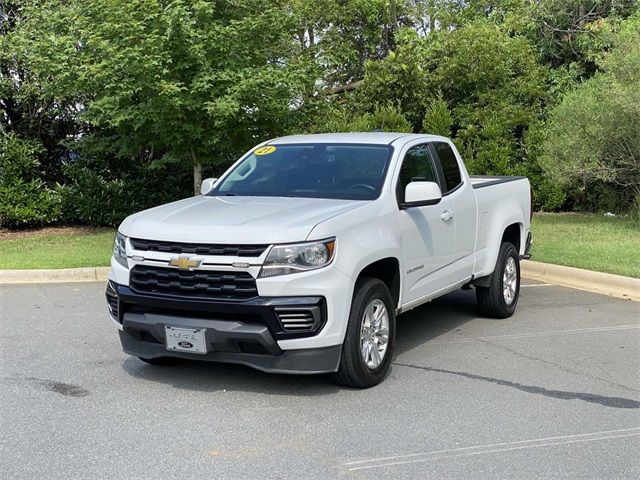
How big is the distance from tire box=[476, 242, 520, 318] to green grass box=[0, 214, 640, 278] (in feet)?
7.16

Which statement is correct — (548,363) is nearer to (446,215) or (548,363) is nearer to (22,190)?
(446,215)

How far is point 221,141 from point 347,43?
51.9 feet

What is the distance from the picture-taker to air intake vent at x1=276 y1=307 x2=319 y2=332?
4.98 m

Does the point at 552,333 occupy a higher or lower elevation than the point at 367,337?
lower

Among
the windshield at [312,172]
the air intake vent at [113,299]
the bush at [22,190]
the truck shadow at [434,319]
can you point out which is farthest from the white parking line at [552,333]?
the bush at [22,190]

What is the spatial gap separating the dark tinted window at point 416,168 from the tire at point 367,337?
0.96 metres

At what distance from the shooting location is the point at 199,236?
509 cm

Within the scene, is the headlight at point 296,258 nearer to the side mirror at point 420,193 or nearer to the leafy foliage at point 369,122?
the side mirror at point 420,193

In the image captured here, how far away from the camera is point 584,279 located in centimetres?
978

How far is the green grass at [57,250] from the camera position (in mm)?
10844

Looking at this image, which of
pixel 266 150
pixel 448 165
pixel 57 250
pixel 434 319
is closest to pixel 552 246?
pixel 434 319

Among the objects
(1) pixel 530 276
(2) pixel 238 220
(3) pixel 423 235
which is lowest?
(1) pixel 530 276

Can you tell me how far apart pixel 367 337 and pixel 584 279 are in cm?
529

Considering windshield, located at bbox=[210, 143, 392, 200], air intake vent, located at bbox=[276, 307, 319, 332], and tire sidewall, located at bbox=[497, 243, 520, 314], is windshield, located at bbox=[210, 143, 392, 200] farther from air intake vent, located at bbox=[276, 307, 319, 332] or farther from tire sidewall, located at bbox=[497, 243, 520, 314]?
tire sidewall, located at bbox=[497, 243, 520, 314]
